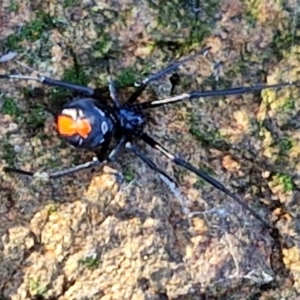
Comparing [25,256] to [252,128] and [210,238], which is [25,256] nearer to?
[210,238]

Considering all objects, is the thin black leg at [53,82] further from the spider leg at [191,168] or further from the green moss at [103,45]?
the spider leg at [191,168]

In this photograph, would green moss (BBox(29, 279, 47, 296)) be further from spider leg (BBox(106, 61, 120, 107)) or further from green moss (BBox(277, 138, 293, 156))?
green moss (BBox(277, 138, 293, 156))

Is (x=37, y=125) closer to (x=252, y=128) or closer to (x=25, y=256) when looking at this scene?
(x=25, y=256)

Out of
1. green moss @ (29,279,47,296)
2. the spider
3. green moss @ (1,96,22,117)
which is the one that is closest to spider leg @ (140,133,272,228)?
the spider

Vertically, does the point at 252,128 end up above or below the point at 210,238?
above

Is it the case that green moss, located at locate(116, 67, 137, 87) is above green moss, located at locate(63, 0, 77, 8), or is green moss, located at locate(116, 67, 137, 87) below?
below

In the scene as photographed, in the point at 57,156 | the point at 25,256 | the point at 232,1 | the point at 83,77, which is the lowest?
the point at 25,256

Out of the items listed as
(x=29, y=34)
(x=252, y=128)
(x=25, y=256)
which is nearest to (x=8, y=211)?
(x=25, y=256)
